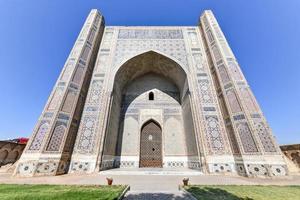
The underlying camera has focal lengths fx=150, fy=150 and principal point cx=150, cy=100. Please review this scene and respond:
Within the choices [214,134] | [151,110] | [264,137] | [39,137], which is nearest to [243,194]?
[264,137]

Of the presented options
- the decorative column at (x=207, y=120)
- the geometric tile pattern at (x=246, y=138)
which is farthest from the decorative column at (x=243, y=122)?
the decorative column at (x=207, y=120)

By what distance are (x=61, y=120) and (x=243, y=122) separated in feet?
25.6

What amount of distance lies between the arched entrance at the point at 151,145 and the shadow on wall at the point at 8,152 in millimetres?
8523

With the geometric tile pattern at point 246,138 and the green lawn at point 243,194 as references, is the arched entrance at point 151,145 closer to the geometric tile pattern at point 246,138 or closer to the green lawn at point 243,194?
the geometric tile pattern at point 246,138

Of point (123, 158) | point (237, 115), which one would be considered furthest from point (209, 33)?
point (123, 158)

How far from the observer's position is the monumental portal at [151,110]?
6043 mm

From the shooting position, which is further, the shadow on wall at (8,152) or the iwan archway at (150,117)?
the shadow on wall at (8,152)

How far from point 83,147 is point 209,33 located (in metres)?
9.93

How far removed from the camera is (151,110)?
10.0 meters

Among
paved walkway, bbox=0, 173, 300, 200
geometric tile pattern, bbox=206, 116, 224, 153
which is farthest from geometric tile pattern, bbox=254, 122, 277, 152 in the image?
geometric tile pattern, bbox=206, 116, 224, 153

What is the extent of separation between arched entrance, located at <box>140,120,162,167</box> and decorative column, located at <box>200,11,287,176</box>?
13.5 feet

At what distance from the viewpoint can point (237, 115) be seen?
6562 mm

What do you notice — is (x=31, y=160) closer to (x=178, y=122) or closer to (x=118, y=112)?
(x=118, y=112)

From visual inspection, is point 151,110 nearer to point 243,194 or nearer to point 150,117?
point 150,117
